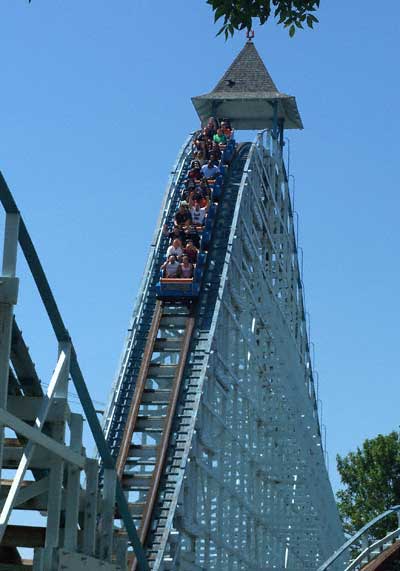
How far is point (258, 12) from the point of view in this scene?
19.6 feet

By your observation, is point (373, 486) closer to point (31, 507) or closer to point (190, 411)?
point (190, 411)

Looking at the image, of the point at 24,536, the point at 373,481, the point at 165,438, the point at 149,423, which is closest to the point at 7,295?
the point at 24,536

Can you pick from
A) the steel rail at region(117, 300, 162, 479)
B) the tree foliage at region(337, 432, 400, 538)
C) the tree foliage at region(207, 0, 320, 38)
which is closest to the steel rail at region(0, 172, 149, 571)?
the tree foliage at region(207, 0, 320, 38)

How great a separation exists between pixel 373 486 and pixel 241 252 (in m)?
23.4

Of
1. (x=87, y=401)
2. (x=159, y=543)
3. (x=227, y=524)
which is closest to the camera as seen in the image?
(x=87, y=401)

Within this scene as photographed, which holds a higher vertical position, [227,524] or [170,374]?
[170,374]

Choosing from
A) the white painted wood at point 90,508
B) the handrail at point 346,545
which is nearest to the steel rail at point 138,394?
the handrail at point 346,545

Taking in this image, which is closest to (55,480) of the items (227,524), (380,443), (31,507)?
(31,507)

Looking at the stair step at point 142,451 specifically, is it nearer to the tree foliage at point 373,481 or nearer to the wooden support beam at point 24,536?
the wooden support beam at point 24,536

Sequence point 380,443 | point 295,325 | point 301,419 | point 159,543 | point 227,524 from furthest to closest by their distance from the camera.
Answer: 1. point 380,443
2. point 295,325
3. point 301,419
4. point 227,524
5. point 159,543

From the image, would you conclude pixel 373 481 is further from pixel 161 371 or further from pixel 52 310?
pixel 52 310

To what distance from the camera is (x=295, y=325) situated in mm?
26047

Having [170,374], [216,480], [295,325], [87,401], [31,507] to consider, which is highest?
[295,325]

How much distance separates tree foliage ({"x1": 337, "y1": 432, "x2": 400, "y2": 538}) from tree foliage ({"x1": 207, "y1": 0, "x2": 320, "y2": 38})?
35.6 m
